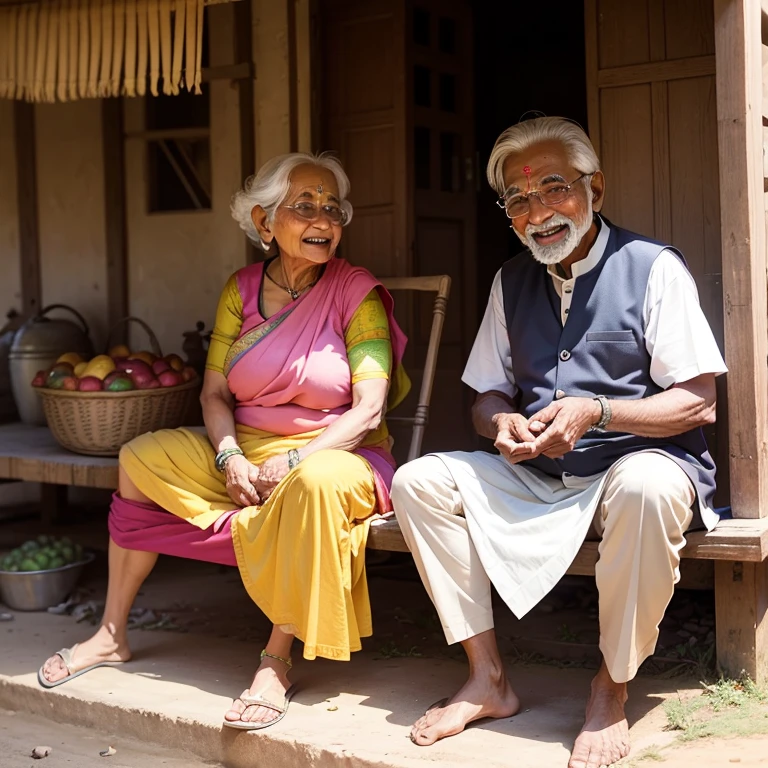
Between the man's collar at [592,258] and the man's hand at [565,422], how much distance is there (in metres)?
0.50

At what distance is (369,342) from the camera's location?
3967 mm

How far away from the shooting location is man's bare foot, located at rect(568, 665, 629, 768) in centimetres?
301

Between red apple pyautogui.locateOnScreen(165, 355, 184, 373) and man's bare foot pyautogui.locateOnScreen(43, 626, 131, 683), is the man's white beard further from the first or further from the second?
man's bare foot pyautogui.locateOnScreen(43, 626, 131, 683)

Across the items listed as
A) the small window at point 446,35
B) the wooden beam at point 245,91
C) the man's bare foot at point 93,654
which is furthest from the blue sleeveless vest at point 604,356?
the wooden beam at point 245,91

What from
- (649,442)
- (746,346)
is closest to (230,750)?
(649,442)

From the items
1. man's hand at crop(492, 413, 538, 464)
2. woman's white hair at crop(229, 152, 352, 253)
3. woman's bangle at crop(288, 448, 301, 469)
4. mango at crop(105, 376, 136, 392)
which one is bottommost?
woman's bangle at crop(288, 448, 301, 469)

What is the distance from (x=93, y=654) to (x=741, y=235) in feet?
8.67

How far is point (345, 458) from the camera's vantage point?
3.62 m

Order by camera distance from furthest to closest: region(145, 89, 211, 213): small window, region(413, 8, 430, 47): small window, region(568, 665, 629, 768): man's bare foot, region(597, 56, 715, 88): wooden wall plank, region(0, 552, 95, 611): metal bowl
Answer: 1. region(145, 89, 211, 213): small window
2. region(413, 8, 430, 47): small window
3. region(0, 552, 95, 611): metal bowl
4. region(597, 56, 715, 88): wooden wall plank
5. region(568, 665, 629, 768): man's bare foot

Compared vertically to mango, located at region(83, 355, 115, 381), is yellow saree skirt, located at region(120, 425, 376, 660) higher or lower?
lower

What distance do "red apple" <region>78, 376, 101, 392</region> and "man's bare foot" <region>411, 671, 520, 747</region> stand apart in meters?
1.99

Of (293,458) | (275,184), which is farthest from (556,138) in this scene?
(293,458)

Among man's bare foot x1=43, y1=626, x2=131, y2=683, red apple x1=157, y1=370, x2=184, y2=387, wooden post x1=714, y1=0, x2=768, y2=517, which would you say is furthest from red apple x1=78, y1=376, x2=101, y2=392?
wooden post x1=714, y1=0, x2=768, y2=517

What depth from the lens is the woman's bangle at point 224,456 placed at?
385 centimetres
